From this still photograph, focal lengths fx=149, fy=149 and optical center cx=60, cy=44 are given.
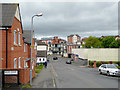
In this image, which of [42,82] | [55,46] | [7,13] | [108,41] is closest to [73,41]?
[55,46]

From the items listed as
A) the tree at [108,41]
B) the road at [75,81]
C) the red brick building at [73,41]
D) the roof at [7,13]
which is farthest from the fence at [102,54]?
the red brick building at [73,41]

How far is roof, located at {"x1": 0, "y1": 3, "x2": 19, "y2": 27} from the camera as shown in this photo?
1375cm

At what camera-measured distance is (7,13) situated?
14812 millimetres

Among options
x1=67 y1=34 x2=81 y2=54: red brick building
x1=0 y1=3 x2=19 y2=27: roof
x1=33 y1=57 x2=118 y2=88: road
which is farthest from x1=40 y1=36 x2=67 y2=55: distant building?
x1=0 y1=3 x2=19 y2=27: roof

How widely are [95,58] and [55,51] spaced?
251ft

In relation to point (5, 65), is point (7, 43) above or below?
above

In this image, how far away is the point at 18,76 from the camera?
1222 cm

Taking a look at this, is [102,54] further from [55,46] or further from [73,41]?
[55,46]

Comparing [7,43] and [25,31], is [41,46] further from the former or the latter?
[7,43]

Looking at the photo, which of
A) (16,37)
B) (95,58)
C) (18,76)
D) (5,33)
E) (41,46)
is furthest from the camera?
(41,46)

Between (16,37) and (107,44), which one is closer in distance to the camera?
(16,37)

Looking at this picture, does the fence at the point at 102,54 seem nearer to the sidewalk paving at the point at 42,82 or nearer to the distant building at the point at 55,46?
the sidewalk paving at the point at 42,82

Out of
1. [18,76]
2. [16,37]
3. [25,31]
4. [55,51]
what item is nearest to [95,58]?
[25,31]

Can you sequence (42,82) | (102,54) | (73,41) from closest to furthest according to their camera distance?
1. (42,82)
2. (102,54)
3. (73,41)
